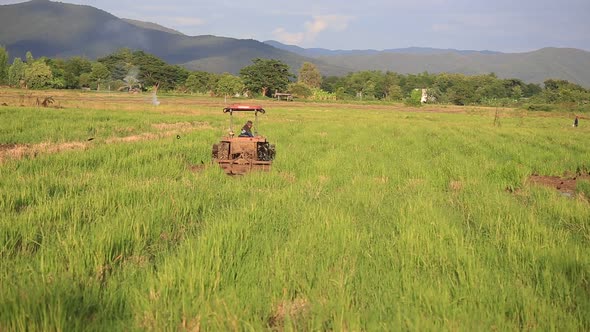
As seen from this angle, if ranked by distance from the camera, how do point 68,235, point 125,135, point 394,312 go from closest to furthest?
point 394,312
point 68,235
point 125,135

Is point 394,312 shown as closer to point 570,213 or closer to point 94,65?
point 570,213

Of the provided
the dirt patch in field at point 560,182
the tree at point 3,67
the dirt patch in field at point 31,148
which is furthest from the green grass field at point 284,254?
the tree at point 3,67

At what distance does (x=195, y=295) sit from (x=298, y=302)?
0.74 metres

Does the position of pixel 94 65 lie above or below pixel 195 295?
above

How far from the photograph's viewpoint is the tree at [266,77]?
95.6m

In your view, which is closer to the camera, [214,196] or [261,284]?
[261,284]

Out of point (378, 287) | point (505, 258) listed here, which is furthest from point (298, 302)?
point (505, 258)

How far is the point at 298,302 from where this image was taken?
308 centimetres

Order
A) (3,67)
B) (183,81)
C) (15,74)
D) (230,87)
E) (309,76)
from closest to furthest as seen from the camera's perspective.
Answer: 1. (15,74)
2. (3,67)
3. (230,87)
4. (183,81)
5. (309,76)

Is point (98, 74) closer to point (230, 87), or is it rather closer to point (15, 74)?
point (15, 74)

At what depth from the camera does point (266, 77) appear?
314 ft

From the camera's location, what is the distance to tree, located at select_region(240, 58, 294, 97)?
95.6m

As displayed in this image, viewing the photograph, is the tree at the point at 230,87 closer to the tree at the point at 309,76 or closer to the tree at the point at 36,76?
the tree at the point at 36,76

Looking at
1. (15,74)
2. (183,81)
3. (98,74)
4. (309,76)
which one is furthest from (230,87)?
(309,76)
